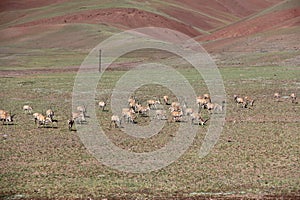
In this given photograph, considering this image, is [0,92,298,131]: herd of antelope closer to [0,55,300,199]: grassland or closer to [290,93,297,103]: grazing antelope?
[0,55,300,199]: grassland

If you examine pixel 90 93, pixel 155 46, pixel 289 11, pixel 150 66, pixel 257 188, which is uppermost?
pixel 289 11

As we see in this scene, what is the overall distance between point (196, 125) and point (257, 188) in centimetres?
1251

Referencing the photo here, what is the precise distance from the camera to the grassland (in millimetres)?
18278

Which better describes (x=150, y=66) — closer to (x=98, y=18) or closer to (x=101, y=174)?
(x=101, y=174)

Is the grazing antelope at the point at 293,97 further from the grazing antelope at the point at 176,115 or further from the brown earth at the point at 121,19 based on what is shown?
the brown earth at the point at 121,19

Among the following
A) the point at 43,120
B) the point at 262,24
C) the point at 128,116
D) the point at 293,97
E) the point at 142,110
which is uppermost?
the point at 262,24

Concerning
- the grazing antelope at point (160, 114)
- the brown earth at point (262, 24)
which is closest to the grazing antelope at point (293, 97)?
the grazing antelope at point (160, 114)

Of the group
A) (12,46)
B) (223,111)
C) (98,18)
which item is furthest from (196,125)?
(98,18)

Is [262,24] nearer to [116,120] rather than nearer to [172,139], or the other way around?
[116,120]

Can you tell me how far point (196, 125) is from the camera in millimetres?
30656

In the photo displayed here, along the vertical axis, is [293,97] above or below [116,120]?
above

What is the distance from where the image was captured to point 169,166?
21750 mm

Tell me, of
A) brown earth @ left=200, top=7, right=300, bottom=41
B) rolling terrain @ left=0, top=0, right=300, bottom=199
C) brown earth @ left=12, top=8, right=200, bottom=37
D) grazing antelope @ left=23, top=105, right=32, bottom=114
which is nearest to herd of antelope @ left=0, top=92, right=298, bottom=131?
grazing antelope @ left=23, top=105, right=32, bottom=114

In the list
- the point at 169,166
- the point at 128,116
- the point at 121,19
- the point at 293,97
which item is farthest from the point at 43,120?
the point at 121,19
